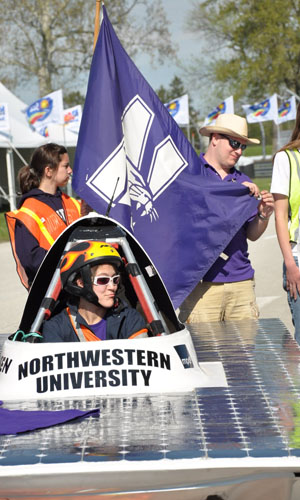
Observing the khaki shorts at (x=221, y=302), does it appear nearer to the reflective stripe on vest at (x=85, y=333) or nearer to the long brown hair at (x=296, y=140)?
the long brown hair at (x=296, y=140)

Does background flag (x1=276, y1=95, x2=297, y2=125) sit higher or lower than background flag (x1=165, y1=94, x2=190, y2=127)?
lower

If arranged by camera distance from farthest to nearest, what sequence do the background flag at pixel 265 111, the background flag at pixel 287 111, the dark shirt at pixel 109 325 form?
the background flag at pixel 287 111, the background flag at pixel 265 111, the dark shirt at pixel 109 325

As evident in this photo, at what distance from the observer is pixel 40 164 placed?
6141 mm

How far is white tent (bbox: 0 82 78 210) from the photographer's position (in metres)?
28.0

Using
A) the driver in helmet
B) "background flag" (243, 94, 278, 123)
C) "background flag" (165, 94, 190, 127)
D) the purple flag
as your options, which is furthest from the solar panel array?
"background flag" (243, 94, 278, 123)

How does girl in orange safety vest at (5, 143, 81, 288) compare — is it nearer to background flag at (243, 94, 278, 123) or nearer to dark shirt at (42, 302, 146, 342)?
dark shirt at (42, 302, 146, 342)

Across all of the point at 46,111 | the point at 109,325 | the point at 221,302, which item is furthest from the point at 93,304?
the point at 46,111

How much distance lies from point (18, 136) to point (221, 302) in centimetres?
2455

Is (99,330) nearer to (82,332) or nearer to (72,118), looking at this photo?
(82,332)

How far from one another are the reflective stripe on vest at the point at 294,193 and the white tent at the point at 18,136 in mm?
22499

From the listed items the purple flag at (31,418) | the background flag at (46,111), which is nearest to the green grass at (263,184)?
the background flag at (46,111)

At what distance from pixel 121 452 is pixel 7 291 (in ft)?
33.5

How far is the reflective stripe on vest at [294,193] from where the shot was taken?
5281mm

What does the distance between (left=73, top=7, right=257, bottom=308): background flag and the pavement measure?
3.52 metres
